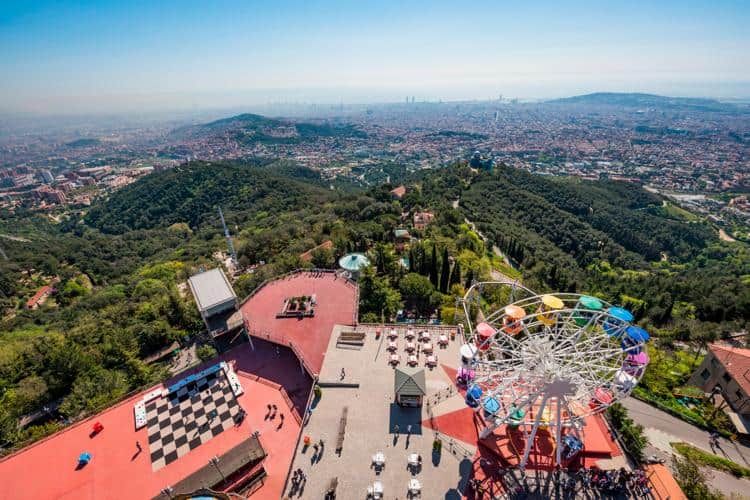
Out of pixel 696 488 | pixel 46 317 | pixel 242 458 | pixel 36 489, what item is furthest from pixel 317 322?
pixel 46 317

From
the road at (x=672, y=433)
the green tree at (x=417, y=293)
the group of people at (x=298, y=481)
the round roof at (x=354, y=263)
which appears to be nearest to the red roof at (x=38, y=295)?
the round roof at (x=354, y=263)

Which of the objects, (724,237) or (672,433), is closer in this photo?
(672,433)

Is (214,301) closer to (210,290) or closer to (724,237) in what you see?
(210,290)

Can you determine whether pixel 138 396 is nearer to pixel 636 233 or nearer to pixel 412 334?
pixel 412 334

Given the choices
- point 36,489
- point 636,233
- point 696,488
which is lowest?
point 636,233

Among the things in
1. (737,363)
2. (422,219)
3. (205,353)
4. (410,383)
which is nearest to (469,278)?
(410,383)

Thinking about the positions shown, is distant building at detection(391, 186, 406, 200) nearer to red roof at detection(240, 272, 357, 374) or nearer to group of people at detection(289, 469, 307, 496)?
red roof at detection(240, 272, 357, 374)
